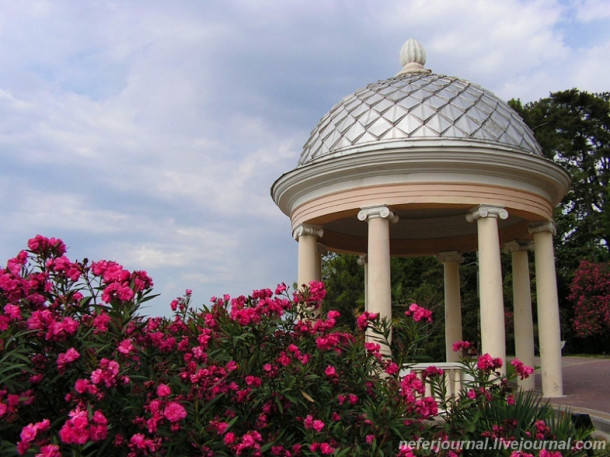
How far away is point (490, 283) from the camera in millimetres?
16625

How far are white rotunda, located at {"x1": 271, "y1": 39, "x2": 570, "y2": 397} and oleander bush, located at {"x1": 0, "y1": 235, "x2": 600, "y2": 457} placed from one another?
890cm

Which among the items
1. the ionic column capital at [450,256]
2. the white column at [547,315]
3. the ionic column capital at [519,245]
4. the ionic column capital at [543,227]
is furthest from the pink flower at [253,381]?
the ionic column capital at [450,256]

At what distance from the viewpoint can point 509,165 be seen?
16750 mm

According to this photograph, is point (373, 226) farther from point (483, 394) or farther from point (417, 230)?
point (483, 394)

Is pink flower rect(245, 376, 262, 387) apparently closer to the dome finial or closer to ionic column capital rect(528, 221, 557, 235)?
ionic column capital rect(528, 221, 557, 235)

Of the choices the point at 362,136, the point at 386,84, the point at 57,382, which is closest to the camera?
the point at 57,382

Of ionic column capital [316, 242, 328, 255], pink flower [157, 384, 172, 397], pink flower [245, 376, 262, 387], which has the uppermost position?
ionic column capital [316, 242, 328, 255]

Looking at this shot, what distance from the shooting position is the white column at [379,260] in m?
16.6

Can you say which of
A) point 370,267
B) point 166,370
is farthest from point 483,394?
point 370,267

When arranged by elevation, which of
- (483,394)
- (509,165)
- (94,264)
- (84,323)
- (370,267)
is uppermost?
(509,165)

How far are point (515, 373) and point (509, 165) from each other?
34.2 feet

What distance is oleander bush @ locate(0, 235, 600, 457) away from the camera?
538cm

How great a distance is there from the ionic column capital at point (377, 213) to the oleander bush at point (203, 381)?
921cm

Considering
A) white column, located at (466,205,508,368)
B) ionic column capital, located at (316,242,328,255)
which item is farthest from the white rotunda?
ionic column capital, located at (316,242,328,255)
